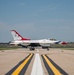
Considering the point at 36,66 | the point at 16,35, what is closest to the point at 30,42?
the point at 16,35

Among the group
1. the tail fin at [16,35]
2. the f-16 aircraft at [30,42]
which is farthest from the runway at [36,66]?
the tail fin at [16,35]

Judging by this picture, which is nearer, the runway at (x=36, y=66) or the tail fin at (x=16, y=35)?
the runway at (x=36, y=66)

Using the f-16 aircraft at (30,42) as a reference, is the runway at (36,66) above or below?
below

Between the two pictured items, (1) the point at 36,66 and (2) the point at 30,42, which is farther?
(2) the point at 30,42

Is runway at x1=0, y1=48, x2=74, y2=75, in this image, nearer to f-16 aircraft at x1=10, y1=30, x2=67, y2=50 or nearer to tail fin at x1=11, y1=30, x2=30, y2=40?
f-16 aircraft at x1=10, y1=30, x2=67, y2=50

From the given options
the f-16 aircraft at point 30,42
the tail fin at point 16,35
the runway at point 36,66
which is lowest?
the runway at point 36,66

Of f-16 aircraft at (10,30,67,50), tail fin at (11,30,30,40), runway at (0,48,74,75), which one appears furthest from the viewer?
tail fin at (11,30,30,40)

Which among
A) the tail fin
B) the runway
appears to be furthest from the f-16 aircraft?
the runway

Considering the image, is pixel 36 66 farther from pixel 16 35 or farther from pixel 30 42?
pixel 16 35

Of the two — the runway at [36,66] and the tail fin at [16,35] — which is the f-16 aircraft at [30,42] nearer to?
the tail fin at [16,35]

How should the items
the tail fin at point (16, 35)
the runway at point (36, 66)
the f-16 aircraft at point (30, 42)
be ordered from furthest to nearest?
the tail fin at point (16, 35)
the f-16 aircraft at point (30, 42)
the runway at point (36, 66)

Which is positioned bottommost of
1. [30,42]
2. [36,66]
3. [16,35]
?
[36,66]

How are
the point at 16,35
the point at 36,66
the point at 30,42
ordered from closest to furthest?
the point at 36,66
the point at 30,42
the point at 16,35

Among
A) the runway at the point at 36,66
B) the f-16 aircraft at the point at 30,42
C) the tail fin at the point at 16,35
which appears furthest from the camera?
the tail fin at the point at 16,35
